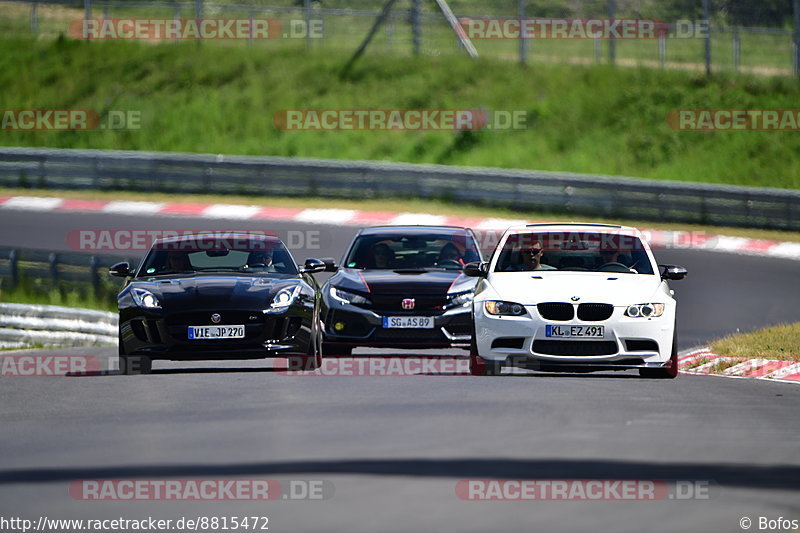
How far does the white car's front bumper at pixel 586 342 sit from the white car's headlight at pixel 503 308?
0.05 m

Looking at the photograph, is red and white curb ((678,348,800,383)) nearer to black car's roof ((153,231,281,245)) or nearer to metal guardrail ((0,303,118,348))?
black car's roof ((153,231,281,245))

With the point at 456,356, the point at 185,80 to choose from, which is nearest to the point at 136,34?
the point at 185,80

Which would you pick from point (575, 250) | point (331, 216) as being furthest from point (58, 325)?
point (331, 216)

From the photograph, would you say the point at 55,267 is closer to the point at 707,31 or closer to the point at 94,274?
the point at 94,274

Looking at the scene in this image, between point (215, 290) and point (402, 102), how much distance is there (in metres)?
25.9

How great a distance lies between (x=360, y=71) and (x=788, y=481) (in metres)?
32.3

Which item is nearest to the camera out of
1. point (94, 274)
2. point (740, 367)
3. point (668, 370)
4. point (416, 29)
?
point (668, 370)

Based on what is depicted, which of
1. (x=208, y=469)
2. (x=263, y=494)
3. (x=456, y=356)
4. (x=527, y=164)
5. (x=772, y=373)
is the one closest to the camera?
(x=263, y=494)

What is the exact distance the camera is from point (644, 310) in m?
13.1

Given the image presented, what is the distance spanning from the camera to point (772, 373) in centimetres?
1542

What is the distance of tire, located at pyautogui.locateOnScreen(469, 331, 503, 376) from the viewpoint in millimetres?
13258

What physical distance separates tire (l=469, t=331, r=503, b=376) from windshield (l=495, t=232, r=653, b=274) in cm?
88

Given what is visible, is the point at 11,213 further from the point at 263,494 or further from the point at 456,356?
the point at 263,494

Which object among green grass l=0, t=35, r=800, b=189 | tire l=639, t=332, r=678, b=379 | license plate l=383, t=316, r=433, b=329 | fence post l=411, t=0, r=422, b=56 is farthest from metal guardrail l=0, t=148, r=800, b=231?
tire l=639, t=332, r=678, b=379
